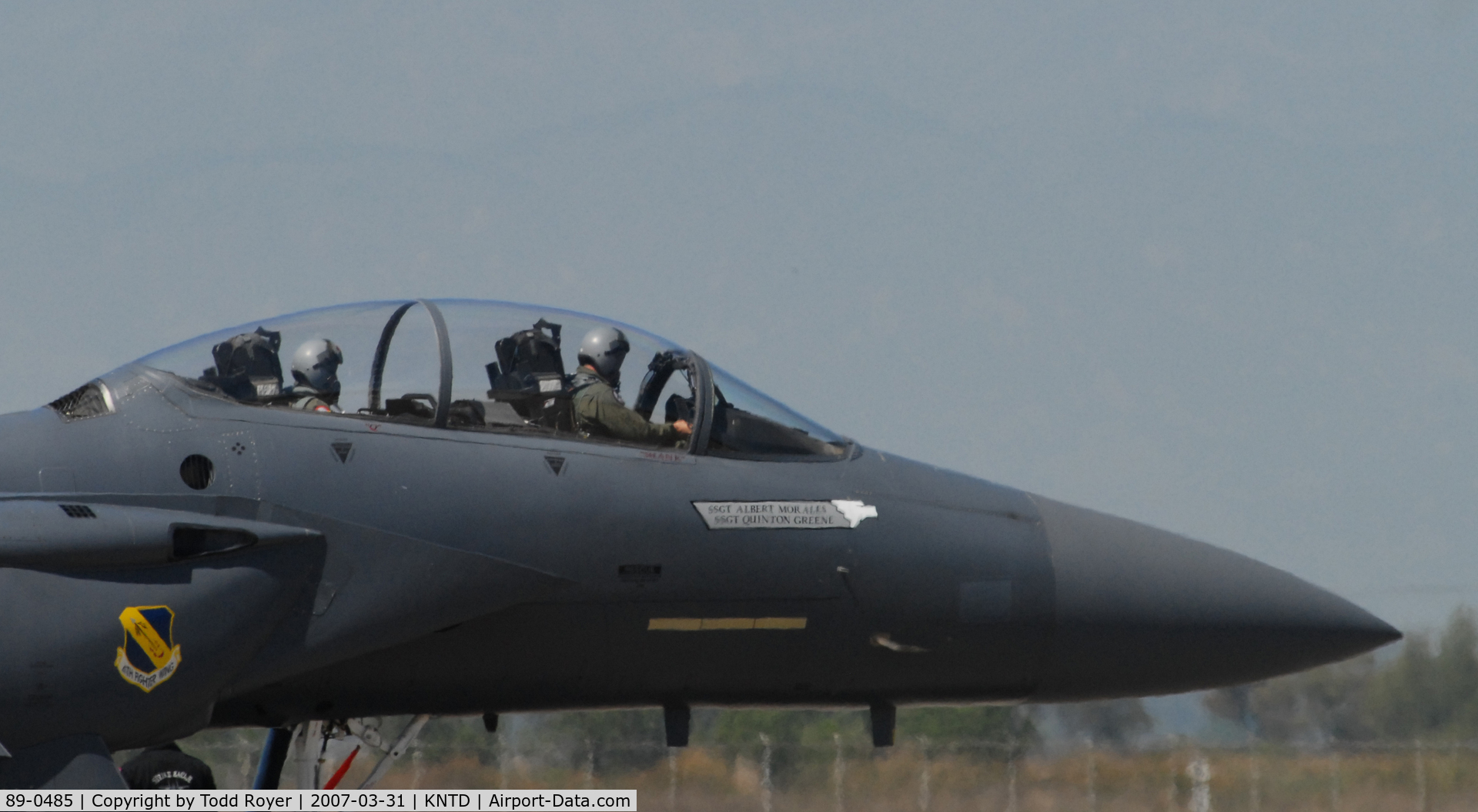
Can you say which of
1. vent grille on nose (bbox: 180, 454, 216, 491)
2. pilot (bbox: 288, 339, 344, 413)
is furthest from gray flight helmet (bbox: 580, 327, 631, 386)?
vent grille on nose (bbox: 180, 454, 216, 491)

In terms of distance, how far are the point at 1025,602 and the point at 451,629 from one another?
2.99m

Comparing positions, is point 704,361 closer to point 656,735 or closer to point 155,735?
point 155,735

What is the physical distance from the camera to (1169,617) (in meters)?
9.68

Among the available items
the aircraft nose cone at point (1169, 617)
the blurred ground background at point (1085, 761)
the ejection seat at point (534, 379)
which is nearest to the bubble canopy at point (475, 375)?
the ejection seat at point (534, 379)

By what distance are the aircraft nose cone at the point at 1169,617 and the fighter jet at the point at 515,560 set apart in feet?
0.06

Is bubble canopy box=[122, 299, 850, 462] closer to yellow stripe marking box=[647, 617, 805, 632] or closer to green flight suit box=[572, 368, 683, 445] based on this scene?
green flight suit box=[572, 368, 683, 445]

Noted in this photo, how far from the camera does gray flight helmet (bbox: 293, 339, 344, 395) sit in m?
8.94

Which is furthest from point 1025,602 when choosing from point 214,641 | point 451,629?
point 214,641

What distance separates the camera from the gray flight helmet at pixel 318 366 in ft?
29.3

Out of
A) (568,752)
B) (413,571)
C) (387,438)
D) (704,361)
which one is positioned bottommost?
(568,752)

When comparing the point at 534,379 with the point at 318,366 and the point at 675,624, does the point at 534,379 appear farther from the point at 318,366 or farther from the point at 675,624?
the point at 675,624

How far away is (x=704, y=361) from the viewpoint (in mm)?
9734

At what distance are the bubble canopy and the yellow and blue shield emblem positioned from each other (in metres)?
1.19

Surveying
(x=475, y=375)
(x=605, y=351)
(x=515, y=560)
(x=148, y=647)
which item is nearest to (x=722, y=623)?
(x=515, y=560)
